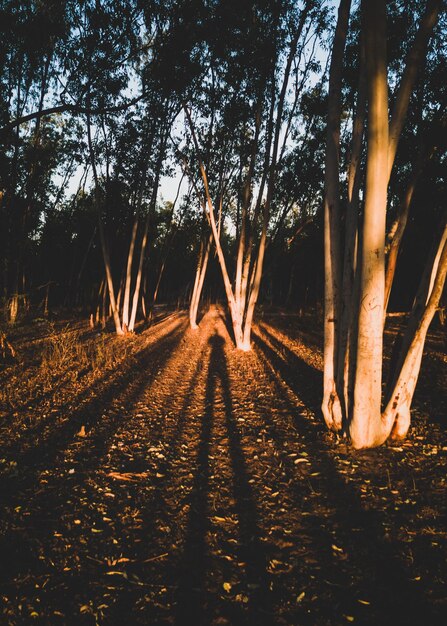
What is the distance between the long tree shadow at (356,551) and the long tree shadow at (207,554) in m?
0.39

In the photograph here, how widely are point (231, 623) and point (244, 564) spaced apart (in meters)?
0.49

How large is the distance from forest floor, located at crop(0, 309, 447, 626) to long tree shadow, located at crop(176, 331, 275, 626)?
1 cm

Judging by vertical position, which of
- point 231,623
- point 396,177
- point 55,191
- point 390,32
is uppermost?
point 55,191

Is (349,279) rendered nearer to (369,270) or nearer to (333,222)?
(369,270)

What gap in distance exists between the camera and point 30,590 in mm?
2256

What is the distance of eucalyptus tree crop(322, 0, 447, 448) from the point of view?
3.45 meters

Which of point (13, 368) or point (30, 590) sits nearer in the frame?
point (30, 590)

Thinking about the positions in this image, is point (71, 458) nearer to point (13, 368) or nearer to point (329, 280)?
point (329, 280)

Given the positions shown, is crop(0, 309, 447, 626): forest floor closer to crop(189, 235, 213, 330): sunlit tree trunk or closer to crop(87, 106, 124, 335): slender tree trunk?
crop(87, 106, 124, 335): slender tree trunk

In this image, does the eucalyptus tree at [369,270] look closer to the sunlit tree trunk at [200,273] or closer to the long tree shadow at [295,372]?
the long tree shadow at [295,372]

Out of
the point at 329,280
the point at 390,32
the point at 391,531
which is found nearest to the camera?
the point at 391,531

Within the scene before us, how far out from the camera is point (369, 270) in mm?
3756

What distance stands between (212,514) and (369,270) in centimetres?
328

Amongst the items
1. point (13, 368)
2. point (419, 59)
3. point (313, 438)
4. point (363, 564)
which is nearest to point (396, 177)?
point (419, 59)
